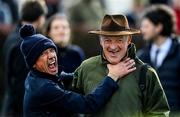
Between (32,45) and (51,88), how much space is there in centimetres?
43

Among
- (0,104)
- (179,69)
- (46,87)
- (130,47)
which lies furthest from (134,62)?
(0,104)

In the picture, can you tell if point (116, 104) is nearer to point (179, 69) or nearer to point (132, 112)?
point (132, 112)

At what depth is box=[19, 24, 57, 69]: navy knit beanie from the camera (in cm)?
777

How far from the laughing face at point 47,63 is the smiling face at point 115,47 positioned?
459 millimetres

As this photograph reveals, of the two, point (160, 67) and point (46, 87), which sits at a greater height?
point (46, 87)

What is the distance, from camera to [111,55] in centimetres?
764

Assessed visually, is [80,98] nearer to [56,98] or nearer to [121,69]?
[56,98]

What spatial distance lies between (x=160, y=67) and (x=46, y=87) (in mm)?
3377

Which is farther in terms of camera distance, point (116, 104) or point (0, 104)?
point (0, 104)

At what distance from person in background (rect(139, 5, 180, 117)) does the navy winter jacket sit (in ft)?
9.72

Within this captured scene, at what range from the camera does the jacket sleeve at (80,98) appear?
297 inches

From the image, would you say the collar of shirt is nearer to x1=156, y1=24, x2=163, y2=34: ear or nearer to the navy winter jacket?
x1=156, y1=24, x2=163, y2=34: ear

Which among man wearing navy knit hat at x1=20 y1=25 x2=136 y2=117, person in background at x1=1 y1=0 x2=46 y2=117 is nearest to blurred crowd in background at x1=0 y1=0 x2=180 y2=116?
person in background at x1=1 y1=0 x2=46 y2=117

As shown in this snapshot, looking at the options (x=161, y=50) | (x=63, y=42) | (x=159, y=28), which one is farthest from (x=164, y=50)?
(x=63, y=42)
